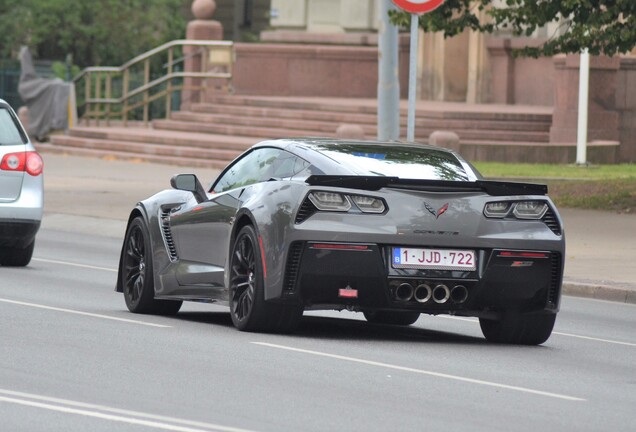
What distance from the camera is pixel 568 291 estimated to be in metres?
15.9

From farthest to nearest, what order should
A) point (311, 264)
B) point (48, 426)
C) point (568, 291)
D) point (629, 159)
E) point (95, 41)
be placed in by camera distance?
point (95, 41)
point (629, 159)
point (568, 291)
point (311, 264)
point (48, 426)

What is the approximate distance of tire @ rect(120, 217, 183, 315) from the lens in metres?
12.3

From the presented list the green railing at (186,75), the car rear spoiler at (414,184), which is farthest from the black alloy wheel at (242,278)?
the green railing at (186,75)

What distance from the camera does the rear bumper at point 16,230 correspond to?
15.5m

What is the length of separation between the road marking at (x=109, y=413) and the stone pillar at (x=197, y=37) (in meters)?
29.6

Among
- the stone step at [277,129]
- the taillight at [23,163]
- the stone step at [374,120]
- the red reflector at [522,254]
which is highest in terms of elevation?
the stone step at [374,120]

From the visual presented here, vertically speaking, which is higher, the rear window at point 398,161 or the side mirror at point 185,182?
the rear window at point 398,161

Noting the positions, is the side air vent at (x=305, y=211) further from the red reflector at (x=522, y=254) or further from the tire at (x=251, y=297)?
the red reflector at (x=522, y=254)

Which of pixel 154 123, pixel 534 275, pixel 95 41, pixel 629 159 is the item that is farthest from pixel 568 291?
pixel 95 41

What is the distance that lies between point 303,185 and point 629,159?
2311 centimetres

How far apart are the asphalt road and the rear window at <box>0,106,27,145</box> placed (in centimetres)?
291

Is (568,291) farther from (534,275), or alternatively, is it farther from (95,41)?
(95,41)

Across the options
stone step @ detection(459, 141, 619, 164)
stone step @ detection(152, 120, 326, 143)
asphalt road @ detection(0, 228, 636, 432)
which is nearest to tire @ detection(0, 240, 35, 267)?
asphalt road @ detection(0, 228, 636, 432)

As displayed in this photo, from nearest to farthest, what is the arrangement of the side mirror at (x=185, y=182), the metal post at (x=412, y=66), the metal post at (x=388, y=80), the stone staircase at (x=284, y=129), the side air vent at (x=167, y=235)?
the side mirror at (x=185, y=182) < the side air vent at (x=167, y=235) < the metal post at (x=412, y=66) < the metal post at (x=388, y=80) < the stone staircase at (x=284, y=129)
